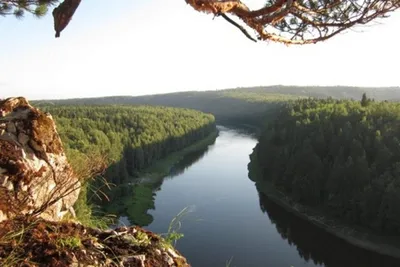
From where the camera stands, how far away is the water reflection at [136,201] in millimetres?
43906

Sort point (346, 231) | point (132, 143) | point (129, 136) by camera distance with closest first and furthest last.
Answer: point (346, 231)
point (132, 143)
point (129, 136)

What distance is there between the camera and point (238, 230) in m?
41.4

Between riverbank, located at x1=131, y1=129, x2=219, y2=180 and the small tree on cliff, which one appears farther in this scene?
riverbank, located at x1=131, y1=129, x2=219, y2=180

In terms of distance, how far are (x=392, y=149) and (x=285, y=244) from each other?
2188 cm

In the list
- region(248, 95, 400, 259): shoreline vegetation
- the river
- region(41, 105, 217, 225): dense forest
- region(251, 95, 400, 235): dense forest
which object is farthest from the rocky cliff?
region(251, 95, 400, 235): dense forest

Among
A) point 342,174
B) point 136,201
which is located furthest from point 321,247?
point 136,201

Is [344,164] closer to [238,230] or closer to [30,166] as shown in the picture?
[238,230]

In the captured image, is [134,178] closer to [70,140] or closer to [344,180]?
[70,140]

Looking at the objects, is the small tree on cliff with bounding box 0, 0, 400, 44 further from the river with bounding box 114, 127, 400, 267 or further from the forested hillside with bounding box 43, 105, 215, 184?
the forested hillside with bounding box 43, 105, 215, 184

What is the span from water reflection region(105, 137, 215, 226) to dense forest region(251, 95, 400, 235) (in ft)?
60.8

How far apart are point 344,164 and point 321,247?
14786 millimetres

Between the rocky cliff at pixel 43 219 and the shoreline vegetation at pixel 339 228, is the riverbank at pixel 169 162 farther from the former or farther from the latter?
the rocky cliff at pixel 43 219

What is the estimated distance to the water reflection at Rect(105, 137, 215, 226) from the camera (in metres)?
43.9

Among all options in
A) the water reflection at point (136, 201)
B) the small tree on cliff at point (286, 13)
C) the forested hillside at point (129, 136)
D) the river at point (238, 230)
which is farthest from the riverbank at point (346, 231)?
the small tree on cliff at point (286, 13)
